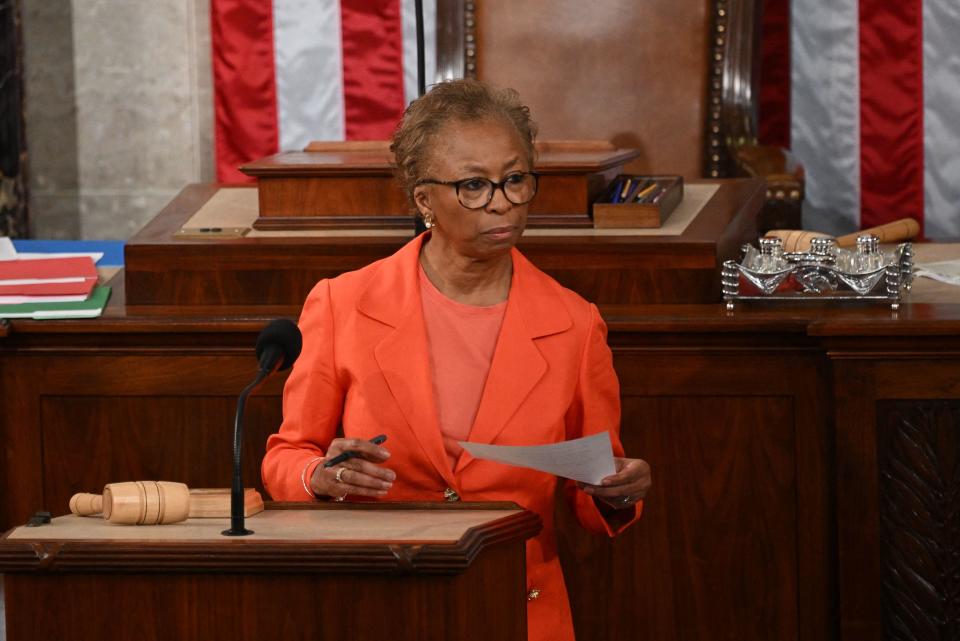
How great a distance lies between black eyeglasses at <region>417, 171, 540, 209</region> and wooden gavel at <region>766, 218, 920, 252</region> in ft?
4.31

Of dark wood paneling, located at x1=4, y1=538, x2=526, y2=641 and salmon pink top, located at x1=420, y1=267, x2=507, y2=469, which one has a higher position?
salmon pink top, located at x1=420, y1=267, x2=507, y2=469

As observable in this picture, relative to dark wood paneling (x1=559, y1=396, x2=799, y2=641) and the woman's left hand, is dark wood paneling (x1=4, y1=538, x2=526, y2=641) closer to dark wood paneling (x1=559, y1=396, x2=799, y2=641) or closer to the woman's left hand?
the woman's left hand

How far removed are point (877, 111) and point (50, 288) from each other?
2.96 m

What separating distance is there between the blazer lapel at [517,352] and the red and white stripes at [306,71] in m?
2.99

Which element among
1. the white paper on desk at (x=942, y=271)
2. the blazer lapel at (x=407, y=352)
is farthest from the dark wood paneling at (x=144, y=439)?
the white paper on desk at (x=942, y=271)

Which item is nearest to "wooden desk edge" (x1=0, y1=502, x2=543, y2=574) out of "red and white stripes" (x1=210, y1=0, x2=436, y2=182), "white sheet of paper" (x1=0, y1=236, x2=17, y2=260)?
"white sheet of paper" (x1=0, y1=236, x2=17, y2=260)

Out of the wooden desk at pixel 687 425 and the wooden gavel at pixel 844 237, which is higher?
the wooden gavel at pixel 844 237

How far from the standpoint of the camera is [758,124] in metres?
5.33

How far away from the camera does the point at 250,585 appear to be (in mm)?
1977

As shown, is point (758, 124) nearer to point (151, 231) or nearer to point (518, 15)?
point (518, 15)

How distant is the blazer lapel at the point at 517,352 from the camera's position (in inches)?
95.7

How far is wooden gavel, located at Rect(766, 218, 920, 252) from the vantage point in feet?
12.0

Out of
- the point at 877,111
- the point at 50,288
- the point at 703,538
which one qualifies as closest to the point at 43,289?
the point at 50,288

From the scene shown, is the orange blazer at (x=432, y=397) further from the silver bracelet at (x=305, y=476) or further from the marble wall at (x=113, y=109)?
the marble wall at (x=113, y=109)
